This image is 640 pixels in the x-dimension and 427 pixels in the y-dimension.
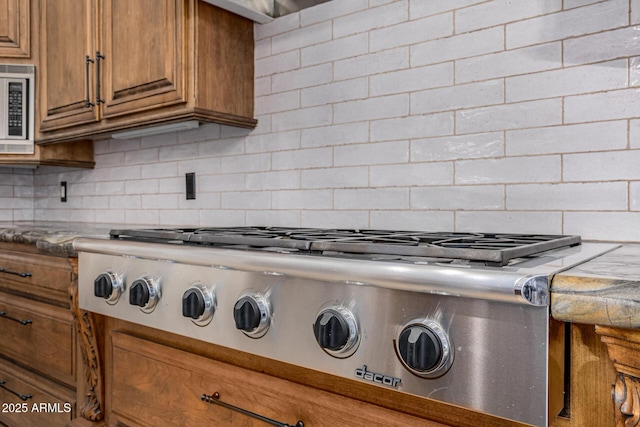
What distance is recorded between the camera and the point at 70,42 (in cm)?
206

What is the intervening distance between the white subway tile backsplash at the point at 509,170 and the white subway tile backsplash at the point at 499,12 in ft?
1.25

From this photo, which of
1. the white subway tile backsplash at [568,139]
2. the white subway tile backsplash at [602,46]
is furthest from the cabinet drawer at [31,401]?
the white subway tile backsplash at [602,46]

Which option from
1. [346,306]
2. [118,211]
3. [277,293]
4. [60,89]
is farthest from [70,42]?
[346,306]

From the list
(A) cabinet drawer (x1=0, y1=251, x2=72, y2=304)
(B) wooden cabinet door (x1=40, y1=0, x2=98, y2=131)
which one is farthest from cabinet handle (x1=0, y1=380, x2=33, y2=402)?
(B) wooden cabinet door (x1=40, y1=0, x2=98, y2=131)

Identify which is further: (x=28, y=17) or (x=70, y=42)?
(x=28, y=17)

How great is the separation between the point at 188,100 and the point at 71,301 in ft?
2.45

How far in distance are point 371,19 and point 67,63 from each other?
140 centimetres

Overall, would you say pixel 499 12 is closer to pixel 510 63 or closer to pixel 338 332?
pixel 510 63

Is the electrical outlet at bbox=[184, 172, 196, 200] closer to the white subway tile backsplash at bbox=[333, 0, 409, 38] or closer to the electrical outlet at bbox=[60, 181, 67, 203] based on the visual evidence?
the white subway tile backsplash at bbox=[333, 0, 409, 38]

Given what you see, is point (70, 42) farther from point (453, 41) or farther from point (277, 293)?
point (277, 293)

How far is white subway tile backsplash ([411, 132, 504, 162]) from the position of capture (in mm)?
1293

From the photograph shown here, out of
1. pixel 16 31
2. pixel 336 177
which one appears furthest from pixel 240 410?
pixel 16 31

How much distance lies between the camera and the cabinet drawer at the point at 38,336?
1.53 meters

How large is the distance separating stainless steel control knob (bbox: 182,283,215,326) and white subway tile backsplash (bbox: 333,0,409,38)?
1034 mm
